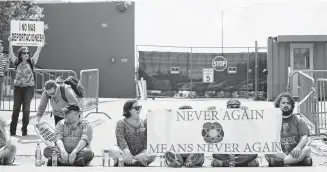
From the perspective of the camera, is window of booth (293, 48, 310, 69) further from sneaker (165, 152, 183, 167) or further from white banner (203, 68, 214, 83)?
sneaker (165, 152, 183, 167)

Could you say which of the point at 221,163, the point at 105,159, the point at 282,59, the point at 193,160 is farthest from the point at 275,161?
the point at 282,59

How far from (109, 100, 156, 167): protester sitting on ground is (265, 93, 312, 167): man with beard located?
1672 mm

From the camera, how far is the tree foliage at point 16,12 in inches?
897

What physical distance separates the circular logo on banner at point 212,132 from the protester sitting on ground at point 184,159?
0.24 metres

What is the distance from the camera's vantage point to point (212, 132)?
23.1ft

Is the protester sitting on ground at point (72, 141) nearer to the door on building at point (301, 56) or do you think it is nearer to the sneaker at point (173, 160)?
the sneaker at point (173, 160)

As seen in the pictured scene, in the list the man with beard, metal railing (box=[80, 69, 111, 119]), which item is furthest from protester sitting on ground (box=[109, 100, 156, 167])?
metal railing (box=[80, 69, 111, 119])

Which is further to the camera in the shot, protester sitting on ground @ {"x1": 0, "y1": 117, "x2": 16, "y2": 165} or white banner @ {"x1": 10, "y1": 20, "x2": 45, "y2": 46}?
white banner @ {"x1": 10, "y1": 20, "x2": 45, "y2": 46}

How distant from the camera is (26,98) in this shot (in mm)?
10016

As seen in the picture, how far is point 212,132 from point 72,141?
1.89 m

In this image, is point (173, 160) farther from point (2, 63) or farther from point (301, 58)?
point (301, 58)

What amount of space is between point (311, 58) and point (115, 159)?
50.1 feet

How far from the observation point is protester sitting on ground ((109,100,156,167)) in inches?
271
